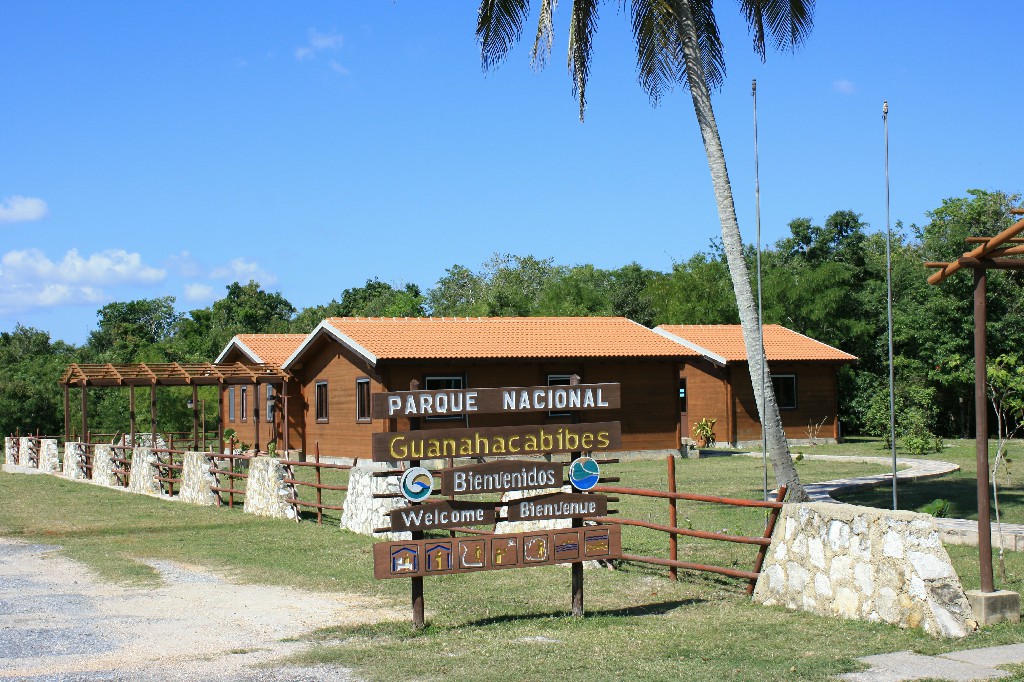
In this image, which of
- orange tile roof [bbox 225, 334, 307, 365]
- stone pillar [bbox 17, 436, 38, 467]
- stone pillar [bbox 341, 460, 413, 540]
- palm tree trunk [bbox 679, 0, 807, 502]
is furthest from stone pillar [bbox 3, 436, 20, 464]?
palm tree trunk [bbox 679, 0, 807, 502]

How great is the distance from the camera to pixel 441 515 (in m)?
8.84

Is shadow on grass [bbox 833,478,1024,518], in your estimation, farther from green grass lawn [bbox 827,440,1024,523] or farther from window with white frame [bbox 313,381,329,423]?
window with white frame [bbox 313,381,329,423]

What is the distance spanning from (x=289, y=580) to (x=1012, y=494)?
12.1 metres

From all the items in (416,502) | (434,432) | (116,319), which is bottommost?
(416,502)

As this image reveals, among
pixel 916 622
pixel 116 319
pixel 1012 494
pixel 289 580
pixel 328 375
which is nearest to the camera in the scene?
pixel 916 622

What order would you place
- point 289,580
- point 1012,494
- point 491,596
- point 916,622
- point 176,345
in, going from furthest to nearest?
point 176,345 → point 1012,494 → point 289,580 → point 491,596 → point 916,622

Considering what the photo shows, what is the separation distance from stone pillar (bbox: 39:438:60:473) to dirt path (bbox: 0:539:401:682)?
60.7 ft

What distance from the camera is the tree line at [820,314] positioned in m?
35.8

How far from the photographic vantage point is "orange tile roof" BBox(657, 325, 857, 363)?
110 ft

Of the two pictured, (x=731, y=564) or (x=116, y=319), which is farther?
→ (x=116, y=319)

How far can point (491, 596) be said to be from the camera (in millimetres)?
10273

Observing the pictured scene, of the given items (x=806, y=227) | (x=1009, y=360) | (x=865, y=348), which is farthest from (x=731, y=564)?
(x=806, y=227)

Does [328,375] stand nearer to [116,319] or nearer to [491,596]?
[491,596]

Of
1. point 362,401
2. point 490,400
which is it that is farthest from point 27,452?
point 490,400
